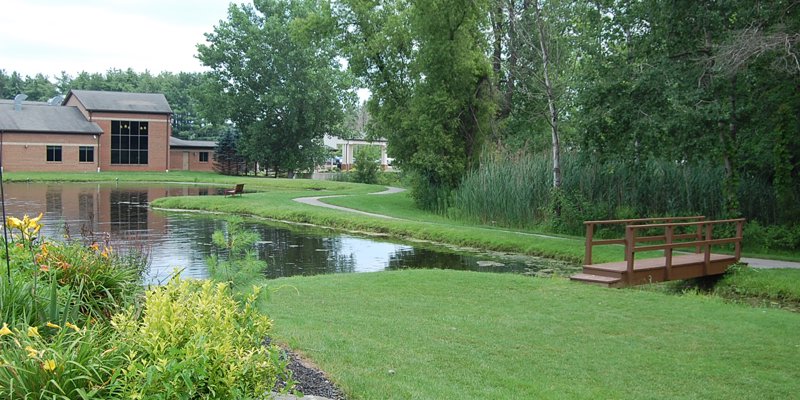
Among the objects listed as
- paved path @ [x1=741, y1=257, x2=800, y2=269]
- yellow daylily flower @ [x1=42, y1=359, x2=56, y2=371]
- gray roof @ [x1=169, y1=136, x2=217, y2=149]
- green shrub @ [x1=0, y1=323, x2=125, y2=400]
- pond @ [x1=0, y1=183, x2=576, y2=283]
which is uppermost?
gray roof @ [x1=169, y1=136, x2=217, y2=149]

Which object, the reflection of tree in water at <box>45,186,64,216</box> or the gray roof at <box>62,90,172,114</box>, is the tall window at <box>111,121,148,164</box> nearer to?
the gray roof at <box>62,90,172,114</box>

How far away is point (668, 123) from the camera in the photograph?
18125 mm

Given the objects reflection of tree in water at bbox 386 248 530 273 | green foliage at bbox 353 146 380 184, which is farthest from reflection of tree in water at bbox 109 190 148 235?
green foliage at bbox 353 146 380 184

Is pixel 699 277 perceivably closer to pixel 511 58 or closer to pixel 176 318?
pixel 176 318

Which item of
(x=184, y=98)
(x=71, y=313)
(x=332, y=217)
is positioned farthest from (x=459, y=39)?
(x=184, y=98)

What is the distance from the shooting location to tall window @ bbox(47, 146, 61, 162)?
63.6 meters

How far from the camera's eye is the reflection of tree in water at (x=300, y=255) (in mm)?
17016

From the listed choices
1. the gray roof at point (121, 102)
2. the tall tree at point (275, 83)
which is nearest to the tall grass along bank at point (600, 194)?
the tall tree at point (275, 83)

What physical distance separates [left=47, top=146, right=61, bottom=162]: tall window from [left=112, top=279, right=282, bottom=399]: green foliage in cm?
6557

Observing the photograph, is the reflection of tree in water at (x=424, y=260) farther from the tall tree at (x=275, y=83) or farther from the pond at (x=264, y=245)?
the tall tree at (x=275, y=83)

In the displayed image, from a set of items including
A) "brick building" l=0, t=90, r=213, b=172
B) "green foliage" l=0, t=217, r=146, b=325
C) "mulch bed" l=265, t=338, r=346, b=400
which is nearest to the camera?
"green foliage" l=0, t=217, r=146, b=325

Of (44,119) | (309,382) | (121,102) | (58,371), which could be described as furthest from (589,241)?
(121,102)

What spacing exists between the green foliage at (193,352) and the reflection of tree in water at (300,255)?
11.6 m

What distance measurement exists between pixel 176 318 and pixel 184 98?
10094 centimetres
